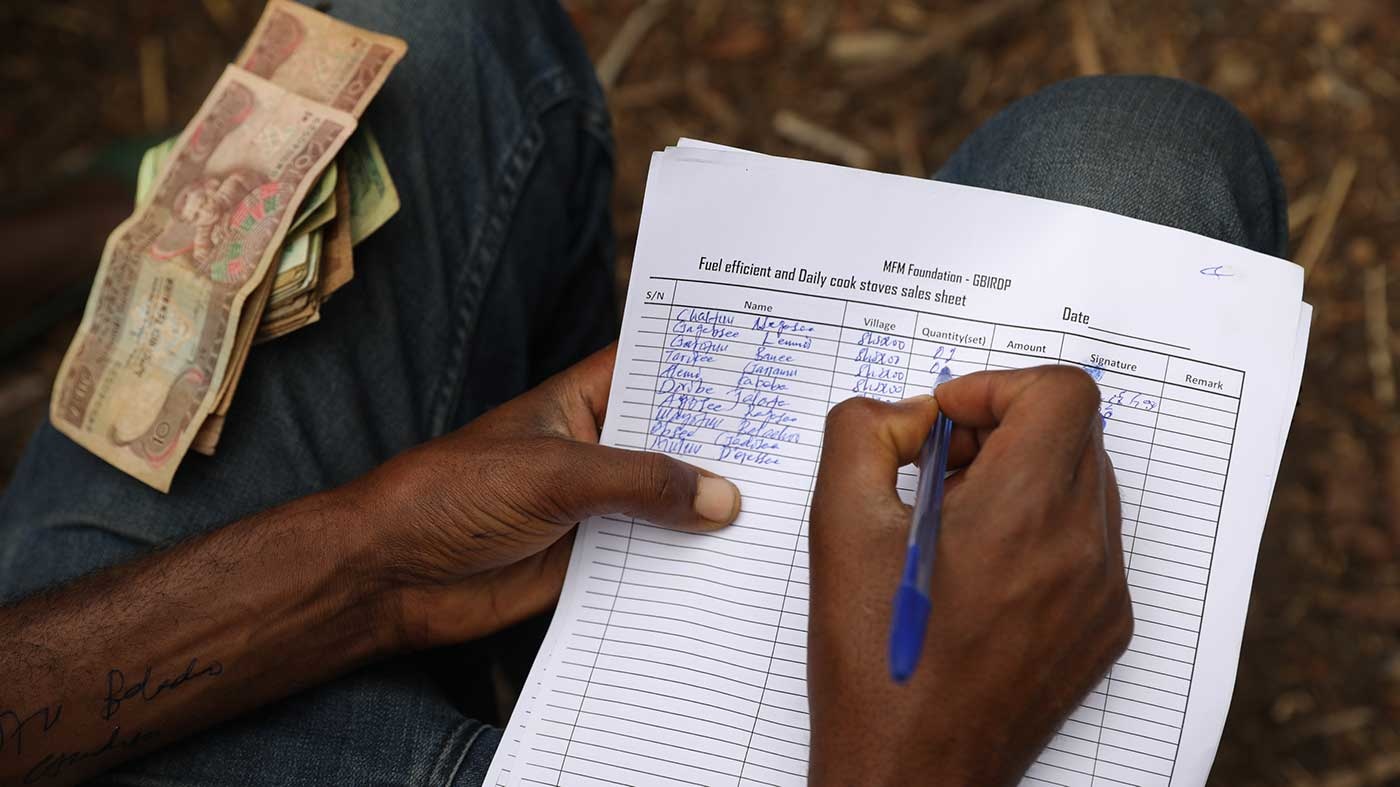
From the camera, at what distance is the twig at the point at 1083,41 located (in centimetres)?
138

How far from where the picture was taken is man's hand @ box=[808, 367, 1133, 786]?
21.4 inches

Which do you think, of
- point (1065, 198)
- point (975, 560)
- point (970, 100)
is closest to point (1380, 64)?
point (970, 100)

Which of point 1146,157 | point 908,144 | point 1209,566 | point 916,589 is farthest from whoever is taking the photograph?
point 908,144

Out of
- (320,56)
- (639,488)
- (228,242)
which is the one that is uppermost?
(320,56)

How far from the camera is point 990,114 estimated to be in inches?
54.8

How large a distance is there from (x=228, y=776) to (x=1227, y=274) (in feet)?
2.44

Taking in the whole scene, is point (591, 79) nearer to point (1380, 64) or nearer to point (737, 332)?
point (737, 332)

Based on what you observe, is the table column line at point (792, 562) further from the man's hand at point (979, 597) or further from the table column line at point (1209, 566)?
the table column line at point (1209, 566)

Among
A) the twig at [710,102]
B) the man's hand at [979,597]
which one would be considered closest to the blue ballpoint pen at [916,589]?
the man's hand at [979,597]

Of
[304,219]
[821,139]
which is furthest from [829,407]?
[821,139]

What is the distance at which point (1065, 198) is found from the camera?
2.56 ft

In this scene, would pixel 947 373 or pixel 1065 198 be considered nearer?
pixel 947 373

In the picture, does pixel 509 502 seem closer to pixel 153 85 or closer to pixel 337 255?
pixel 337 255
